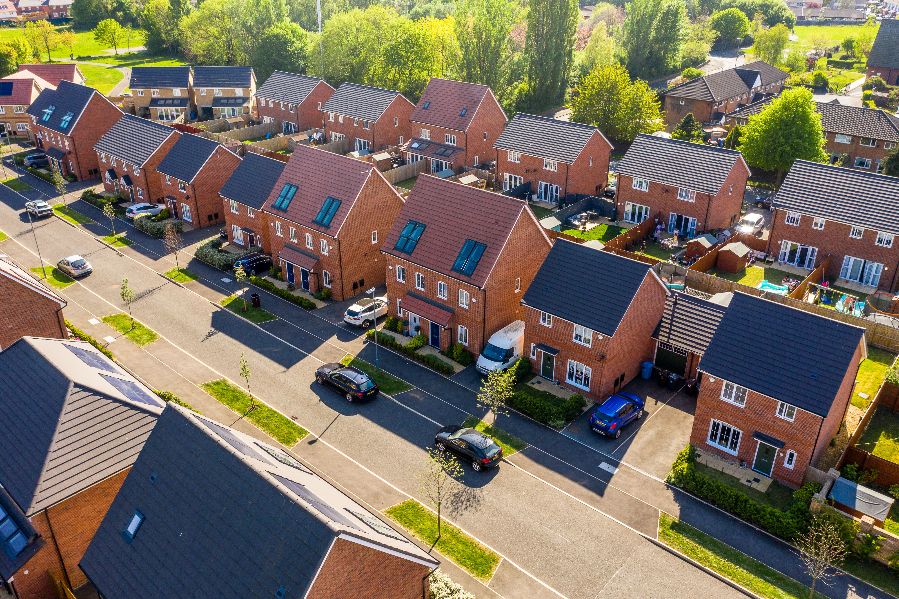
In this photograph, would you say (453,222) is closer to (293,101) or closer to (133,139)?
(133,139)

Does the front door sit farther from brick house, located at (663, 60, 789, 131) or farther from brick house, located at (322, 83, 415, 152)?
brick house, located at (663, 60, 789, 131)

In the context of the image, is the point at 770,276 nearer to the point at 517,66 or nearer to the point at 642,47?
the point at 517,66

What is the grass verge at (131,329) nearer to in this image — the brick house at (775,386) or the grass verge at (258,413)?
the grass verge at (258,413)

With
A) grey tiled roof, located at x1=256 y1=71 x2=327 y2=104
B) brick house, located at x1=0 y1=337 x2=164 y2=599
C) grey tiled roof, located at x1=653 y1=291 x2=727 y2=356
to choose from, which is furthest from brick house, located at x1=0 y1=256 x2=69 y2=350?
grey tiled roof, located at x1=256 y1=71 x2=327 y2=104

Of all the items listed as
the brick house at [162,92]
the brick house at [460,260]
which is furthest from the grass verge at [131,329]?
the brick house at [162,92]

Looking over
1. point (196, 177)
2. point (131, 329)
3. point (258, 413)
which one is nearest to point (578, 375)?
point (258, 413)

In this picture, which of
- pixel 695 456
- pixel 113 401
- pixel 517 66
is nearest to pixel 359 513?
pixel 113 401
